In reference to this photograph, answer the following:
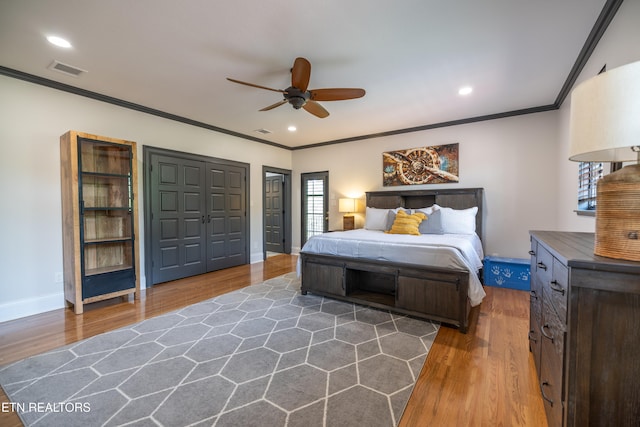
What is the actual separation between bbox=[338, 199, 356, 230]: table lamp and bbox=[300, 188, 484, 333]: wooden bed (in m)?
1.50

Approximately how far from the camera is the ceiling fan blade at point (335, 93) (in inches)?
108

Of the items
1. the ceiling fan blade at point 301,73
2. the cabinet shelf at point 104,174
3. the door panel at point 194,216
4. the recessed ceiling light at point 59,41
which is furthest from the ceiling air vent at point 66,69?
the ceiling fan blade at point 301,73

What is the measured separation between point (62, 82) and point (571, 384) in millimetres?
5127

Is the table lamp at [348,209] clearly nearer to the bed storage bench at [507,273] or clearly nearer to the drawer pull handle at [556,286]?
the bed storage bench at [507,273]

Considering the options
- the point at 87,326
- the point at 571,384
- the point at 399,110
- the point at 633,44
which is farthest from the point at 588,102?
the point at 87,326

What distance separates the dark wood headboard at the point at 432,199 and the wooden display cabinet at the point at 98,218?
4.00 m

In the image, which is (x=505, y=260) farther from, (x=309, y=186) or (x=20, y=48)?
(x=20, y=48)

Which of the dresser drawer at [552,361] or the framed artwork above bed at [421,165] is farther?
the framed artwork above bed at [421,165]

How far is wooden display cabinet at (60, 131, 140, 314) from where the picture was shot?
10.1 ft

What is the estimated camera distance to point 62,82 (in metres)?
3.20

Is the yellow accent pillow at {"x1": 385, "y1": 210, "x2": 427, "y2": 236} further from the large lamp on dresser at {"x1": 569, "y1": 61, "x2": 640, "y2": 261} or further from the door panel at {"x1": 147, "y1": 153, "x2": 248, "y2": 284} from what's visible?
the door panel at {"x1": 147, "y1": 153, "x2": 248, "y2": 284}

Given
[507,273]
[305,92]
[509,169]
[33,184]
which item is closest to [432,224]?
[507,273]

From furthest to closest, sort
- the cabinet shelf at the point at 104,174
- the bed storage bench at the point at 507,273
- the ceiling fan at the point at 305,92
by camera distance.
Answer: the bed storage bench at the point at 507,273 → the cabinet shelf at the point at 104,174 → the ceiling fan at the point at 305,92

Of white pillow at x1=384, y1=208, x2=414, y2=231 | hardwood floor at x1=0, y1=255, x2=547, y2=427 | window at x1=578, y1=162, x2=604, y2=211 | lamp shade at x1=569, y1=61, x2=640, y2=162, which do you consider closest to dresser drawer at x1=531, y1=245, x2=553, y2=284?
lamp shade at x1=569, y1=61, x2=640, y2=162
